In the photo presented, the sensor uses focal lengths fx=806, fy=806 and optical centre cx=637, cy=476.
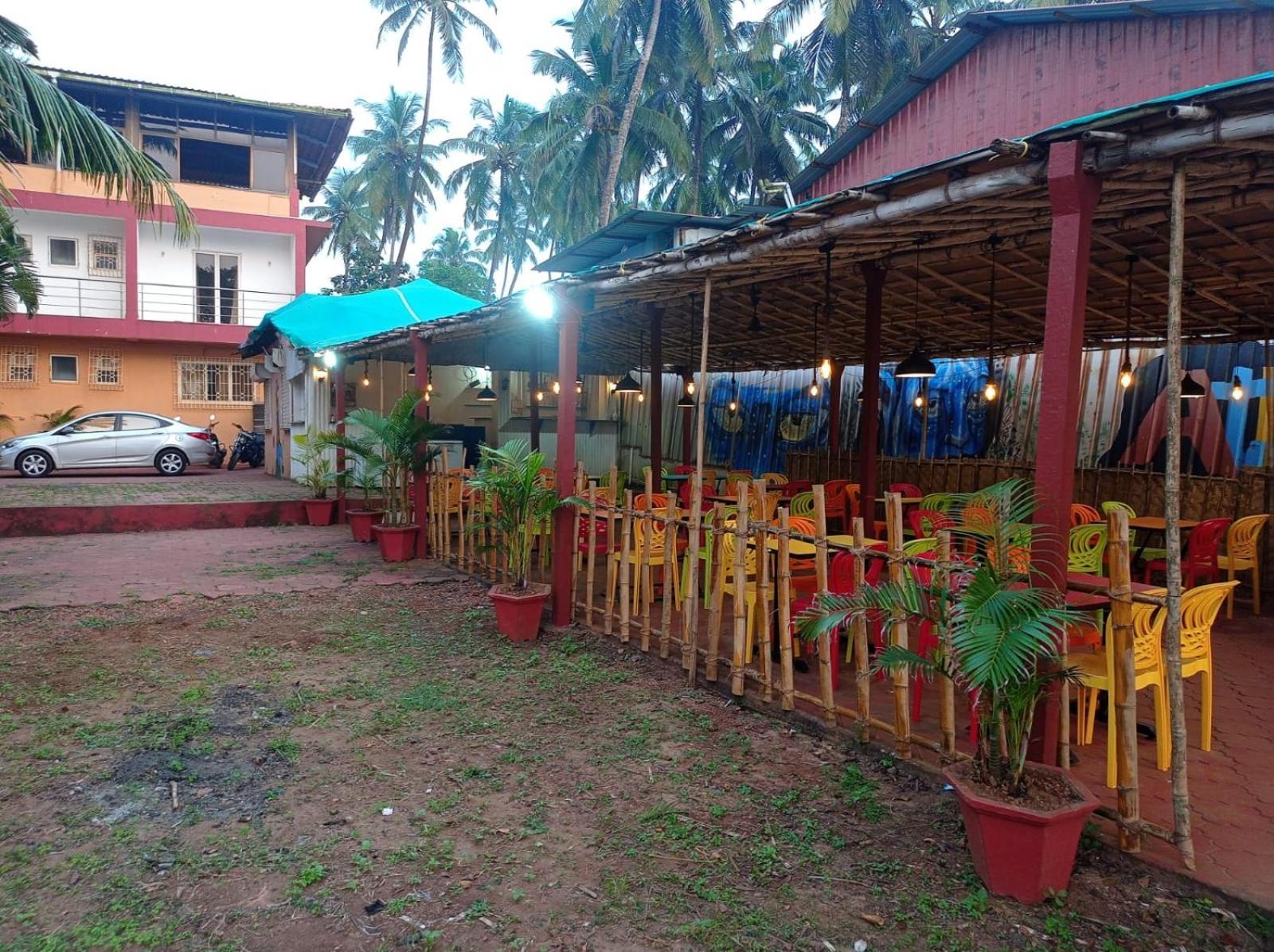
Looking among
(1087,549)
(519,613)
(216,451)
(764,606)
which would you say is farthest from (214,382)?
(1087,549)

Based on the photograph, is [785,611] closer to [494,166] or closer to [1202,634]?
[1202,634]

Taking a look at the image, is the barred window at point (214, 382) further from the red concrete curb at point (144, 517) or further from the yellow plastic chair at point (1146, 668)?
the yellow plastic chair at point (1146, 668)

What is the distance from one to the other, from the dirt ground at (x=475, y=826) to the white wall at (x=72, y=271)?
58.4ft

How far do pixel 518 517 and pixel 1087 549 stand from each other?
4386 mm

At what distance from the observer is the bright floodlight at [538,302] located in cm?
660

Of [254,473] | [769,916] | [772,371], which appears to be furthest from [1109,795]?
[254,473]

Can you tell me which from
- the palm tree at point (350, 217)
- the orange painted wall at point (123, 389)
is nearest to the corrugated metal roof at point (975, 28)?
the orange painted wall at point (123, 389)

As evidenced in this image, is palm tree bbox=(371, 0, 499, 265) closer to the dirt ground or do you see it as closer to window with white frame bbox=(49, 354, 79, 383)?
window with white frame bbox=(49, 354, 79, 383)

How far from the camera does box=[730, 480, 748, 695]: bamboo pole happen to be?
14.8ft

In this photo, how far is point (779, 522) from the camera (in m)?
4.48

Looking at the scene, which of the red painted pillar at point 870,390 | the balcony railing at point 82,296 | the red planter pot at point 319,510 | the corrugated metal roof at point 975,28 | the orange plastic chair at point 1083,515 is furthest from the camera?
the balcony railing at point 82,296

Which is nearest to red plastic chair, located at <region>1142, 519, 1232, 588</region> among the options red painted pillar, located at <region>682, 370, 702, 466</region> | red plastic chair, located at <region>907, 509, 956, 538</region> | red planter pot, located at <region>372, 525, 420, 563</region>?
red plastic chair, located at <region>907, 509, 956, 538</region>

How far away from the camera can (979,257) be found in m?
6.57

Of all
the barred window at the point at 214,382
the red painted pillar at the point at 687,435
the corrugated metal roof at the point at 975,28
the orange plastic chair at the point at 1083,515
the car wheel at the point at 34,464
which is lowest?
the car wheel at the point at 34,464
